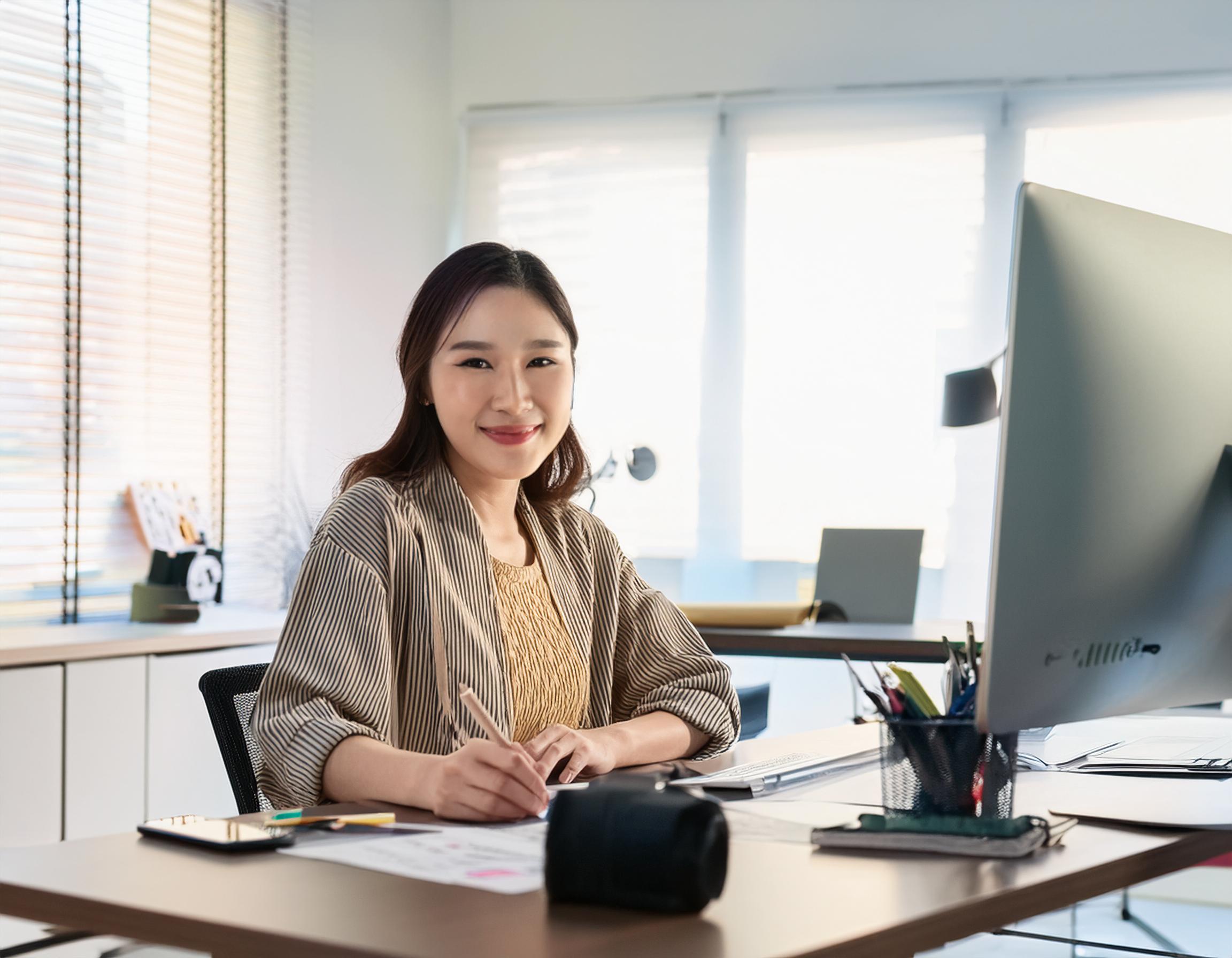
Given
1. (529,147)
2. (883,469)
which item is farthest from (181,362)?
(883,469)

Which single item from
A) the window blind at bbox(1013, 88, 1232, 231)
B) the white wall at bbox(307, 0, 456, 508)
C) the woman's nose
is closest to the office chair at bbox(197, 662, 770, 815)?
the woman's nose

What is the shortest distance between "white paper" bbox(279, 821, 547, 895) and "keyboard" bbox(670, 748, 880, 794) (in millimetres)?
233

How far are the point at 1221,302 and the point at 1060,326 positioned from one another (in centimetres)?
24

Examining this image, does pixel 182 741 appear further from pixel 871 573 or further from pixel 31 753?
pixel 871 573

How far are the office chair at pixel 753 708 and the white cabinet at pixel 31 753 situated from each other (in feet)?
5.18

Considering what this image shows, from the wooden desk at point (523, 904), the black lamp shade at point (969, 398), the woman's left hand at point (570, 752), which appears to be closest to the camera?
the wooden desk at point (523, 904)

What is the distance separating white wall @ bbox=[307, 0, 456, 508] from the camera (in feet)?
14.6

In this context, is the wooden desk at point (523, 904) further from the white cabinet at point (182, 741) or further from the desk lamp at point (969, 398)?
the desk lamp at point (969, 398)

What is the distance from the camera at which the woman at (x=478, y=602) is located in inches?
47.3

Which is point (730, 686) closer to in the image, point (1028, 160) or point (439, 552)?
point (439, 552)

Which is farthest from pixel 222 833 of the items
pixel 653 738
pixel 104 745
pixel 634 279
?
pixel 634 279

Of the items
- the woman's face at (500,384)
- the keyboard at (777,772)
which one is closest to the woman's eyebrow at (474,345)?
the woman's face at (500,384)

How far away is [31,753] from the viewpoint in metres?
2.61

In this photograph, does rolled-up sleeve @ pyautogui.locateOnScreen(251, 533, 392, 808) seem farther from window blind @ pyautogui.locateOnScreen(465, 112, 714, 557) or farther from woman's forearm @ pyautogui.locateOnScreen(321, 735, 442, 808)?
window blind @ pyautogui.locateOnScreen(465, 112, 714, 557)
